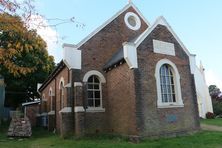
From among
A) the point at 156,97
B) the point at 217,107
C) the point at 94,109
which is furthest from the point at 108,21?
the point at 217,107

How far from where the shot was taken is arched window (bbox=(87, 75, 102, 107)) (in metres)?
Result: 16.2

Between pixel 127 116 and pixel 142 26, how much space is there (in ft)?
29.3

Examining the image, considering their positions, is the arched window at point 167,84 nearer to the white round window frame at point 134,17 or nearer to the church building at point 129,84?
the church building at point 129,84

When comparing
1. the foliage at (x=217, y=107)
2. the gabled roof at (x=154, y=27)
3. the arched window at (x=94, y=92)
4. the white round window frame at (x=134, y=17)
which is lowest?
the foliage at (x=217, y=107)

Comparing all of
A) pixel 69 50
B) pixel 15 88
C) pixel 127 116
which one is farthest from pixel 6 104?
pixel 127 116

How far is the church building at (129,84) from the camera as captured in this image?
1382 centimetres

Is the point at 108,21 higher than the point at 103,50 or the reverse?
higher

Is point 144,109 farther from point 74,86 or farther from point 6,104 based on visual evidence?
point 6,104

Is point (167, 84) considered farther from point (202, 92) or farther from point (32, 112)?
point (32, 112)

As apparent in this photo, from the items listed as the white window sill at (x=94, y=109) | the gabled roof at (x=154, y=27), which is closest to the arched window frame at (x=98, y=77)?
the white window sill at (x=94, y=109)

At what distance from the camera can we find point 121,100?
1476 centimetres

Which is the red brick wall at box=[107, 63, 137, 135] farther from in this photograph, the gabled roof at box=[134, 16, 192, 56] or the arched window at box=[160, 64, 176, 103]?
the arched window at box=[160, 64, 176, 103]

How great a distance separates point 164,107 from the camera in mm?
14547

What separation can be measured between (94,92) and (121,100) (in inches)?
96.4
